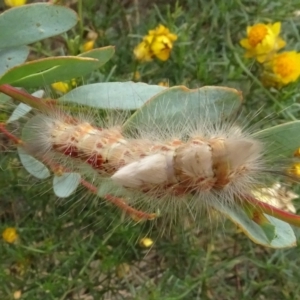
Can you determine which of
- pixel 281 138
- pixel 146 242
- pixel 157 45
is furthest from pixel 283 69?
pixel 281 138

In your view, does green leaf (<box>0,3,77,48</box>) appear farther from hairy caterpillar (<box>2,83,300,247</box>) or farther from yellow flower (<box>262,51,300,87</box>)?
yellow flower (<box>262,51,300,87</box>)

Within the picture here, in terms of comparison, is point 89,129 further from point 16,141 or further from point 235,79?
point 235,79

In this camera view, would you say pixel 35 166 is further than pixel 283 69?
No

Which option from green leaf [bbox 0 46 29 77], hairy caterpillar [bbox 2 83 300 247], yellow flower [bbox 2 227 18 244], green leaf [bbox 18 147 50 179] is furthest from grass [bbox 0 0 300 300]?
hairy caterpillar [bbox 2 83 300 247]

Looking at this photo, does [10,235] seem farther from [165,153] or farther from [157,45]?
[165,153]

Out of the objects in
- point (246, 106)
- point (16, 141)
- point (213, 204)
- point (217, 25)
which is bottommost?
point (246, 106)

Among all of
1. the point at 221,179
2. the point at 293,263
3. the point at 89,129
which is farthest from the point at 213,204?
the point at 293,263
